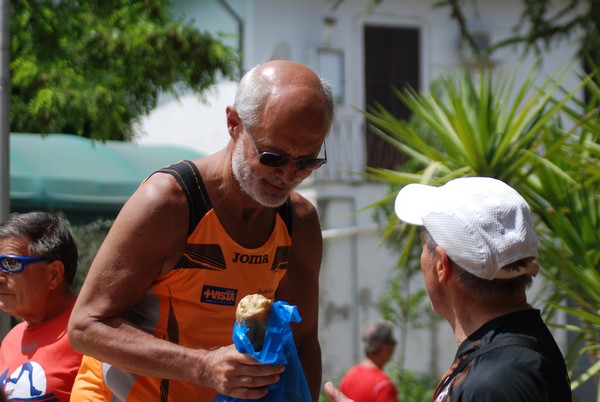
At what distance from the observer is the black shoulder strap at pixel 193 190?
278 centimetres

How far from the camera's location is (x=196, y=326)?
114 inches

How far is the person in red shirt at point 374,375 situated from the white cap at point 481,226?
404 centimetres

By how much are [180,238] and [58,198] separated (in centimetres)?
705

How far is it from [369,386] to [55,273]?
3.20 metres

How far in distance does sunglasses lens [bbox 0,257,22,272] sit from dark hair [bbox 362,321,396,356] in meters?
3.77

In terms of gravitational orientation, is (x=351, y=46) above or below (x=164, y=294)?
above

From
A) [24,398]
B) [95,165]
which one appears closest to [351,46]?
[95,165]

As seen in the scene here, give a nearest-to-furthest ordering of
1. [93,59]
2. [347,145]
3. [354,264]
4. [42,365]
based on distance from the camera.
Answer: [42,365] < [93,59] < [354,264] < [347,145]

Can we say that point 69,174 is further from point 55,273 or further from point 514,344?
point 514,344

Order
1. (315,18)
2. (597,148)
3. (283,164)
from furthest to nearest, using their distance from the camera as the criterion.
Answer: (315,18) < (597,148) < (283,164)

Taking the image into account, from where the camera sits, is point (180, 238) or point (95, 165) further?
point (95, 165)

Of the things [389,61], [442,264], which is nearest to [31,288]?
[442,264]

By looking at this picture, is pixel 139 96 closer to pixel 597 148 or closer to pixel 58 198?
pixel 58 198

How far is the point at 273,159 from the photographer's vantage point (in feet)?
8.93
